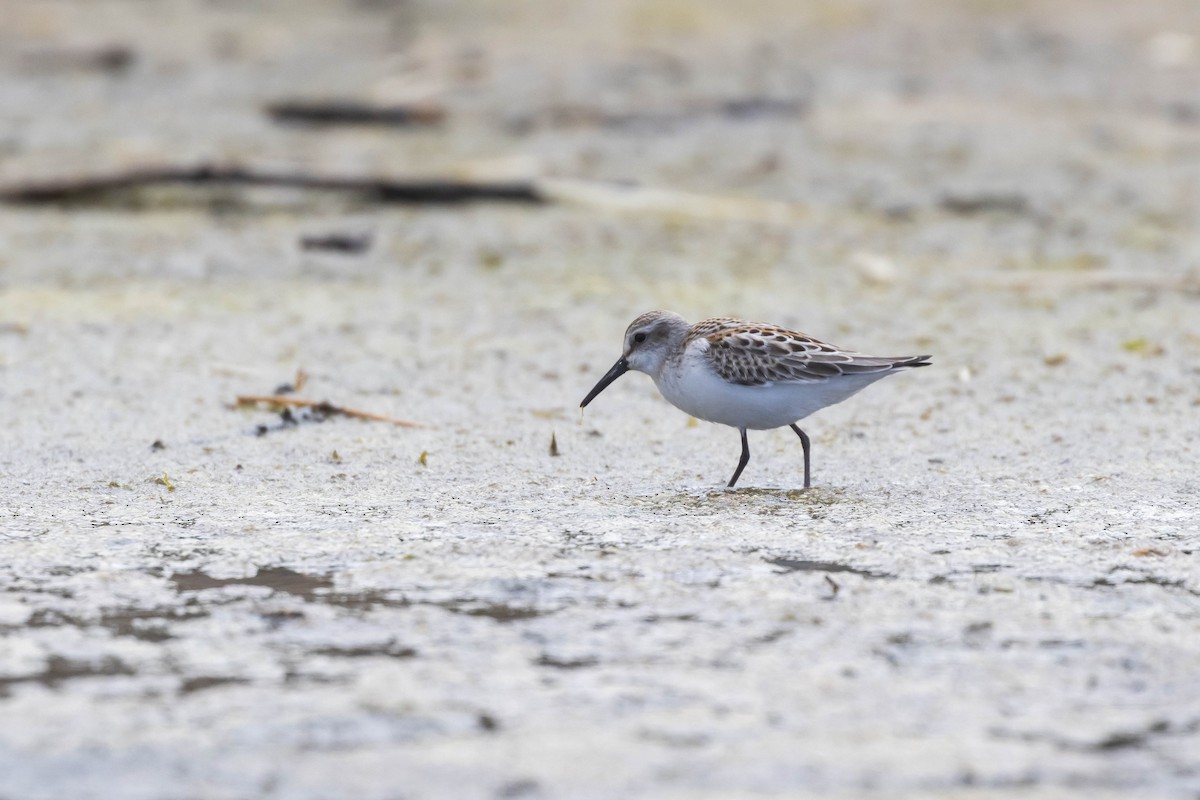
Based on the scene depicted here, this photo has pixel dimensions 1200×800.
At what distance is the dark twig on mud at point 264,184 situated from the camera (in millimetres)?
9922

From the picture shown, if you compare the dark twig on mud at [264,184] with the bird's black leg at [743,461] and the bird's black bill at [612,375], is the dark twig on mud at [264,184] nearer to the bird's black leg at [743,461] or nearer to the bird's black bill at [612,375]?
the bird's black bill at [612,375]

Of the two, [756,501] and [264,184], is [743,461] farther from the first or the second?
[264,184]

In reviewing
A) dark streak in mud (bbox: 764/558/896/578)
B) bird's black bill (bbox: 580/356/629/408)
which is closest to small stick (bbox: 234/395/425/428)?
bird's black bill (bbox: 580/356/629/408)

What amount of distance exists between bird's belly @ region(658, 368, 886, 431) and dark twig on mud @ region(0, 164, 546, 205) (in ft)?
16.3

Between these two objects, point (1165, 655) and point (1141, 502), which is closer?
point (1165, 655)

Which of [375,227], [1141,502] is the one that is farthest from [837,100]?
[1141,502]

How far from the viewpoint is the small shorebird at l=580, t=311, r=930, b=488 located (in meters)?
5.21

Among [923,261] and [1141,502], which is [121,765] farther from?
[923,261]

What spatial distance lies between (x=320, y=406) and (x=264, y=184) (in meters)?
4.10

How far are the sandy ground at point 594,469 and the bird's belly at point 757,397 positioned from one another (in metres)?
0.28

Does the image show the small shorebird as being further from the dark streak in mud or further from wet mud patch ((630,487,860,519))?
the dark streak in mud

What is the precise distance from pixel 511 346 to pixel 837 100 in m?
7.20

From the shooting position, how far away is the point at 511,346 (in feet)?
24.5

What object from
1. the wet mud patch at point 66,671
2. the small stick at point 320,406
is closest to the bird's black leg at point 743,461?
the small stick at point 320,406
